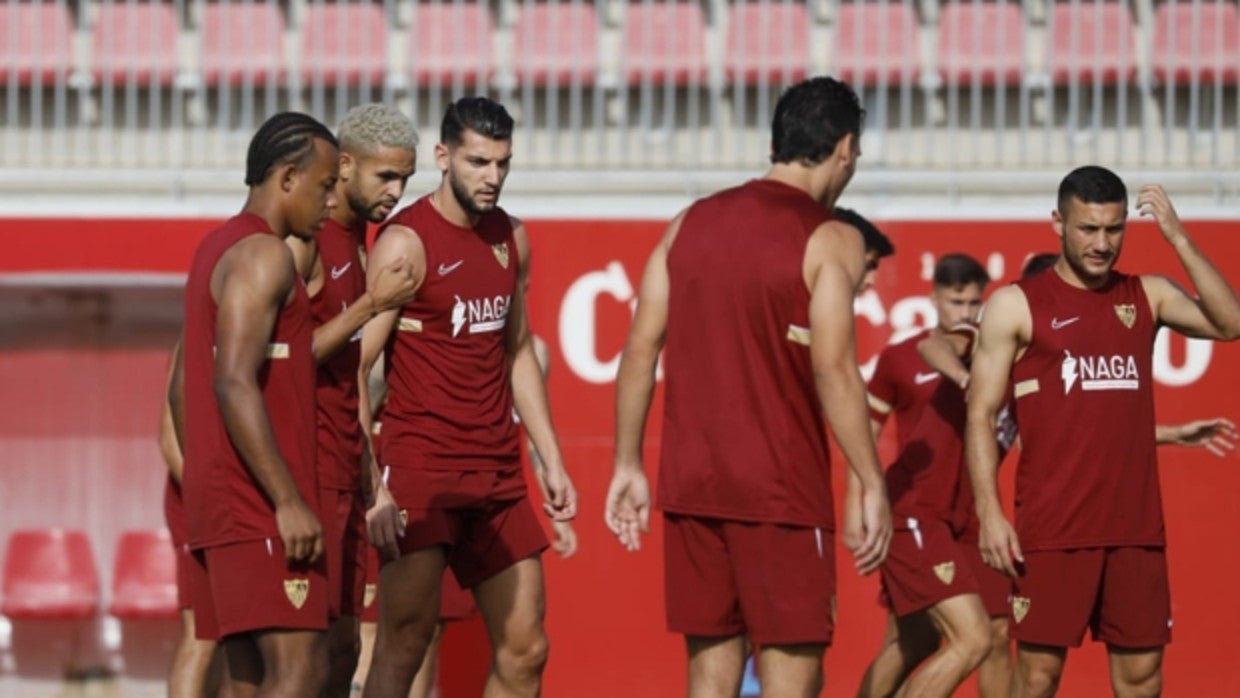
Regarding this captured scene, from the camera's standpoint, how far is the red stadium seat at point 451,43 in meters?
13.4

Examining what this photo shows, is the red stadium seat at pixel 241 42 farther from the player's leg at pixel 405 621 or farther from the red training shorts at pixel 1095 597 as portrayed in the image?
the red training shorts at pixel 1095 597

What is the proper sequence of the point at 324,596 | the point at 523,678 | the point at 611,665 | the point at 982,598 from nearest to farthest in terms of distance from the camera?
1. the point at 324,596
2. the point at 523,678
3. the point at 982,598
4. the point at 611,665

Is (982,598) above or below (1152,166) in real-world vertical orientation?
below

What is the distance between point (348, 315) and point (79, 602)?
494 centimetres

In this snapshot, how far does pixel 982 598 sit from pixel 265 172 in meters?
4.33

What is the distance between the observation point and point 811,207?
7.53 m

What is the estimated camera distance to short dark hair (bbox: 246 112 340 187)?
709 centimetres

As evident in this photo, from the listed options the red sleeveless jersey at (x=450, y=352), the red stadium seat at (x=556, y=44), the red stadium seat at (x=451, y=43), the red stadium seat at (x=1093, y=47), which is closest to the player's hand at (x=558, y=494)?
the red sleeveless jersey at (x=450, y=352)

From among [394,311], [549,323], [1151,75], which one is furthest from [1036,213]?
[394,311]

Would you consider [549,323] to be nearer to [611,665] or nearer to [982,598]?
[611,665]

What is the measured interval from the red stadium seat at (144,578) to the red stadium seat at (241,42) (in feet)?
8.59

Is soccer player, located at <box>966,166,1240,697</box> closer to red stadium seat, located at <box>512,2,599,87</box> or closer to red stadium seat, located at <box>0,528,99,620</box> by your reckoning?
red stadium seat, located at <box>512,2,599,87</box>

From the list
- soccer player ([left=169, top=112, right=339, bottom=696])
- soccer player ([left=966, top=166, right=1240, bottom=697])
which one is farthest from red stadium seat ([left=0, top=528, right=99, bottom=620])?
soccer player ([left=966, top=166, right=1240, bottom=697])

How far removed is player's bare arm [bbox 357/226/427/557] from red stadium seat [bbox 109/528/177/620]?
12.5 ft
